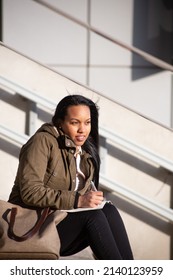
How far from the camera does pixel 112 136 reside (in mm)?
5281

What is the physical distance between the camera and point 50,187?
3873mm

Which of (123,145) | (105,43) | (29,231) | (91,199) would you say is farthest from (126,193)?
(105,43)

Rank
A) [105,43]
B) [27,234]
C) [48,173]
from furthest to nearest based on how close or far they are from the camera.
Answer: [105,43], [48,173], [27,234]

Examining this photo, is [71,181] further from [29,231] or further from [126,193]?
[126,193]

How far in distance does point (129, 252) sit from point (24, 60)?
1957 millimetres

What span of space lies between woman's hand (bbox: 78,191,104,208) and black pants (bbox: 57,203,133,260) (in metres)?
0.05

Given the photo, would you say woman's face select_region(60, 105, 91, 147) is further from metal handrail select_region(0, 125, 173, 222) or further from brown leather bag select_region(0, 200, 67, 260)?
metal handrail select_region(0, 125, 173, 222)

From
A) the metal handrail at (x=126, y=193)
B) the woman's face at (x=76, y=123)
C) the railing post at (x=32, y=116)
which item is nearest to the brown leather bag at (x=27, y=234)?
the woman's face at (x=76, y=123)

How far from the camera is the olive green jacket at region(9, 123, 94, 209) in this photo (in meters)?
3.74

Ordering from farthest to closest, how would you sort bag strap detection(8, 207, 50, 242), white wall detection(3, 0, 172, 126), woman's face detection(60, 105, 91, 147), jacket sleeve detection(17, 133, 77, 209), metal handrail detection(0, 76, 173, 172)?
white wall detection(3, 0, 172, 126), metal handrail detection(0, 76, 173, 172), woman's face detection(60, 105, 91, 147), jacket sleeve detection(17, 133, 77, 209), bag strap detection(8, 207, 50, 242)

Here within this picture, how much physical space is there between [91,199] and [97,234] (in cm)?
18

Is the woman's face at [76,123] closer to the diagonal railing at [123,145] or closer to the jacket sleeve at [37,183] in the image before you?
the jacket sleeve at [37,183]

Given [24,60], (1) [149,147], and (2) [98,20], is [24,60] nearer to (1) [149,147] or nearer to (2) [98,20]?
(1) [149,147]

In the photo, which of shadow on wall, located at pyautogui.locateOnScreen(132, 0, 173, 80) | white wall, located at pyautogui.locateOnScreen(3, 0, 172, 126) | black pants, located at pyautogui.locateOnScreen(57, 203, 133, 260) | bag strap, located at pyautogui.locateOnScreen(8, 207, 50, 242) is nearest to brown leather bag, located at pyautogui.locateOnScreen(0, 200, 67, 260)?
bag strap, located at pyautogui.locateOnScreen(8, 207, 50, 242)
